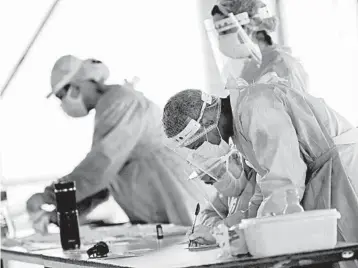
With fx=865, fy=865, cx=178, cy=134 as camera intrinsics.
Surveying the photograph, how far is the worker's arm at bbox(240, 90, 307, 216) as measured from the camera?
7.18ft

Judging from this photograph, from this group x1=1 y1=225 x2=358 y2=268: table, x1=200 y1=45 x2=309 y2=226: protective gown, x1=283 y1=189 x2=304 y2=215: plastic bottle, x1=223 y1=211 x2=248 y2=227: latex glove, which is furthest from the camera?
x1=200 y1=45 x2=309 y2=226: protective gown

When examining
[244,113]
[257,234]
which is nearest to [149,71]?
[244,113]

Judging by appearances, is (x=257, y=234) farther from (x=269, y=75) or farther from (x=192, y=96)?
(x=269, y=75)

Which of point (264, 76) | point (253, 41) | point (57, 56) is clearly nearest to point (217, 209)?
point (264, 76)

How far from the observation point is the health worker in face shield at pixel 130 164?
4.12m

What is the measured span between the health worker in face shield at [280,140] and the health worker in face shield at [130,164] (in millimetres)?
1640


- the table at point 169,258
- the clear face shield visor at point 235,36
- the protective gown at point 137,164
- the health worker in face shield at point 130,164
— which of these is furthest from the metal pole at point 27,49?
the clear face shield visor at point 235,36

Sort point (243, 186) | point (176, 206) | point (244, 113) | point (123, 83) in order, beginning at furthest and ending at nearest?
point (123, 83) < point (176, 206) < point (243, 186) < point (244, 113)

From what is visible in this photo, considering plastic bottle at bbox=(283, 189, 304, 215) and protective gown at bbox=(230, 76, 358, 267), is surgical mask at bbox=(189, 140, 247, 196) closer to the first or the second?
protective gown at bbox=(230, 76, 358, 267)

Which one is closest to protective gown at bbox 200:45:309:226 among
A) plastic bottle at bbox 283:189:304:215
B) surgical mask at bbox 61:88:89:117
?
plastic bottle at bbox 283:189:304:215

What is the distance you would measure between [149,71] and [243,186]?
2198 millimetres

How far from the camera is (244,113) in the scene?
230cm

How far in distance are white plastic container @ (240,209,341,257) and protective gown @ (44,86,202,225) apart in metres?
2.21

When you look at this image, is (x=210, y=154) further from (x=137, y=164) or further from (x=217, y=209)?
(x=137, y=164)
